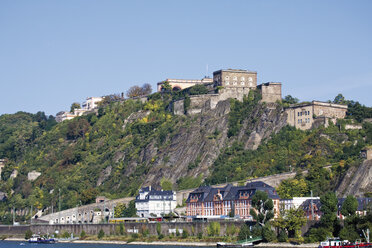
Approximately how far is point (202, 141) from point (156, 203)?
62.2ft

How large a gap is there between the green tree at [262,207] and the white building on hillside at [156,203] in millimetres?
27547

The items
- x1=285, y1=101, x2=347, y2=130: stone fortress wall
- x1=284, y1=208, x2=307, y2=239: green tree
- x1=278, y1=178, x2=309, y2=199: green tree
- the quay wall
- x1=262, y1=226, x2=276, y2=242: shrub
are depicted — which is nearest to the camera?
x1=284, y1=208, x2=307, y2=239: green tree

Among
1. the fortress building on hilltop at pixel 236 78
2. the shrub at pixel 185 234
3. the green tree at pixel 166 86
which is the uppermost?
the green tree at pixel 166 86

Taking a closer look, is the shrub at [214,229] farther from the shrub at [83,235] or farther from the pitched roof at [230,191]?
the shrub at [83,235]

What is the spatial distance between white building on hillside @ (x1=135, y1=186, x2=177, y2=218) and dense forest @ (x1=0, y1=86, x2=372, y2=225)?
5.36m

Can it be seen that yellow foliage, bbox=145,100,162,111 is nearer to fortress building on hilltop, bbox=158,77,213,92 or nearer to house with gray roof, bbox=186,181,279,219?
fortress building on hilltop, bbox=158,77,213,92

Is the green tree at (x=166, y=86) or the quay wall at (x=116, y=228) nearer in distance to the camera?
the quay wall at (x=116, y=228)

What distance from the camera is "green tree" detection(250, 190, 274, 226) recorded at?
92.6 metres

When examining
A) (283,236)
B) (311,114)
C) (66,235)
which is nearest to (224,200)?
(283,236)

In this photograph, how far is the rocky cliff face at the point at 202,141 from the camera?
5139 inches

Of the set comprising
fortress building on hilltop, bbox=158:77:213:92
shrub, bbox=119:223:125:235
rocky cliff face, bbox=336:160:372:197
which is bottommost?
shrub, bbox=119:223:125:235

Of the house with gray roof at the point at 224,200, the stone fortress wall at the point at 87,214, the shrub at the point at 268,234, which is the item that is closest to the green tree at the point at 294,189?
the house with gray roof at the point at 224,200

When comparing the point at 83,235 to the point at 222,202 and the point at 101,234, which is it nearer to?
the point at 101,234

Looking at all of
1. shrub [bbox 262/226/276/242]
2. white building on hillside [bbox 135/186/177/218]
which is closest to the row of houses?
white building on hillside [bbox 135/186/177/218]
